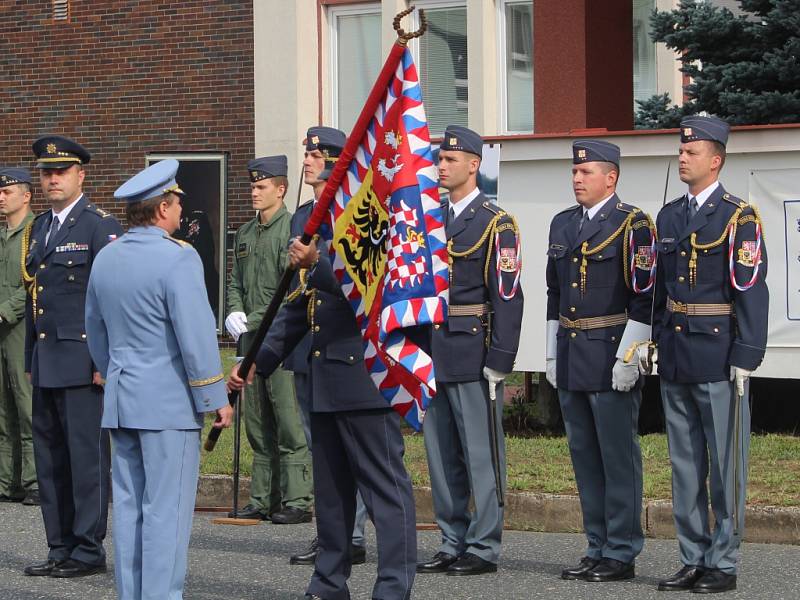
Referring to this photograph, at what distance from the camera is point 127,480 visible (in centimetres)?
629

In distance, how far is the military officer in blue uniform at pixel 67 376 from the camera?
799cm

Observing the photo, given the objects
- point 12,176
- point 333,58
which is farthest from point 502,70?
point 12,176

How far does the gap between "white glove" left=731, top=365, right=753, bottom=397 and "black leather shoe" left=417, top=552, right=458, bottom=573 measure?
1714 mm

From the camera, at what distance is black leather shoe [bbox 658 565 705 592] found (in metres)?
7.24

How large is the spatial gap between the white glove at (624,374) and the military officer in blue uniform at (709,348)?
141 mm

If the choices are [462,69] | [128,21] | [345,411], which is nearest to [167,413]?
[345,411]

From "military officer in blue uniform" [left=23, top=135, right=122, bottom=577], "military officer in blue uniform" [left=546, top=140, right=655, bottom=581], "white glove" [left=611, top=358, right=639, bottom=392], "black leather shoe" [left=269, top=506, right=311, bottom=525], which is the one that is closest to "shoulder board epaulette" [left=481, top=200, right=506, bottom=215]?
"military officer in blue uniform" [left=546, top=140, right=655, bottom=581]

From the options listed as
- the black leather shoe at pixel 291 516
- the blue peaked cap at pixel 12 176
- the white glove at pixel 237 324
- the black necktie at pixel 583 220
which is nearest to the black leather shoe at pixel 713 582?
the black necktie at pixel 583 220

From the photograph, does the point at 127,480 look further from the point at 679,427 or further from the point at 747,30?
the point at 747,30

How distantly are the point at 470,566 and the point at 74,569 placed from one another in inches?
80.2

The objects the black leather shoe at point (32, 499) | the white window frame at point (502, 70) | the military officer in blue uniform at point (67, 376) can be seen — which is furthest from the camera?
the white window frame at point (502, 70)

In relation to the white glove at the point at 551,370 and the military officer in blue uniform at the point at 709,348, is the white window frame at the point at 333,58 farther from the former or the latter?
the military officer in blue uniform at the point at 709,348

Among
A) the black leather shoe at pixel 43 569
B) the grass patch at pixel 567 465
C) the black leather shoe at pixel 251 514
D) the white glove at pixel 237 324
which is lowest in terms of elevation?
the black leather shoe at pixel 43 569

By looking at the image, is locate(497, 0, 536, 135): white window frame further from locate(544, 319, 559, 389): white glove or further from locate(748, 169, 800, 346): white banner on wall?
locate(544, 319, 559, 389): white glove
